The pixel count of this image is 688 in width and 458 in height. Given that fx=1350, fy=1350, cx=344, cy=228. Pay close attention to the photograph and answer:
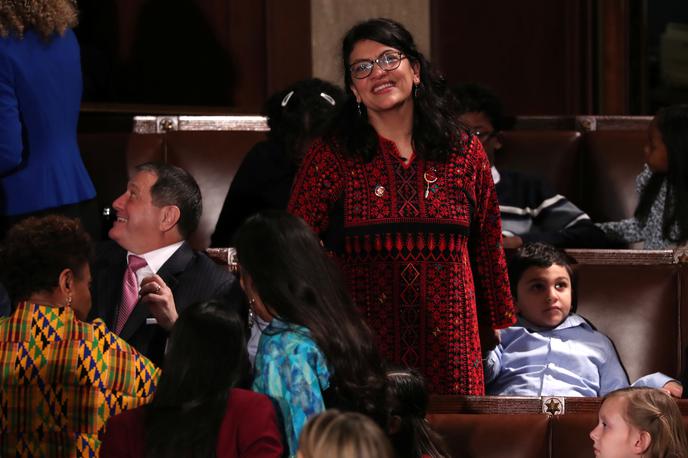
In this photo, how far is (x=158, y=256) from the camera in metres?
3.36

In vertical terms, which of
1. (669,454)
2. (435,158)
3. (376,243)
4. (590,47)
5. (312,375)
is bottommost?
(669,454)

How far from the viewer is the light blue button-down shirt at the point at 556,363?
11.3 ft

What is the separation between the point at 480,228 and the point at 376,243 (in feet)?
0.92

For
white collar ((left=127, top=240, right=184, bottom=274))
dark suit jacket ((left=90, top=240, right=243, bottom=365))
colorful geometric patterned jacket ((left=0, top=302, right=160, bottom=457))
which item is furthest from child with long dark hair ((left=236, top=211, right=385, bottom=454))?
white collar ((left=127, top=240, right=184, bottom=274))

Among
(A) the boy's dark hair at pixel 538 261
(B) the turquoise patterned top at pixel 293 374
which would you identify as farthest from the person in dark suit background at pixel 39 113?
(B) the turquoise patterned top at pixel 293 374

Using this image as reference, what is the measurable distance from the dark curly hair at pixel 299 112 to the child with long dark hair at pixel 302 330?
1522 millimetres

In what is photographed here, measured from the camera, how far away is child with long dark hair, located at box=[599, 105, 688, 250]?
13.3 ft

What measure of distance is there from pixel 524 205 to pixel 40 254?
6.41 ft

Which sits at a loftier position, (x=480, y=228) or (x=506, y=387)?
(x=480, y=228)

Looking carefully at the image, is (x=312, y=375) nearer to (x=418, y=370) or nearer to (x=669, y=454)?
(x=418, y=370)

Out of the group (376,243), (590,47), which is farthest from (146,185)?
(590,47)

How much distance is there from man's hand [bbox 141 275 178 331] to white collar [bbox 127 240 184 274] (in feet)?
0.86

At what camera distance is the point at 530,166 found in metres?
4.63

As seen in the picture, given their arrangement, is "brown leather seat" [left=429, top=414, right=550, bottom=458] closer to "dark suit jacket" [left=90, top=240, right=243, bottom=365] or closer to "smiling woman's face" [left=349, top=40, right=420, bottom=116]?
"smiling woman's face" [left=349, top=40, right=420, bottom=116]
